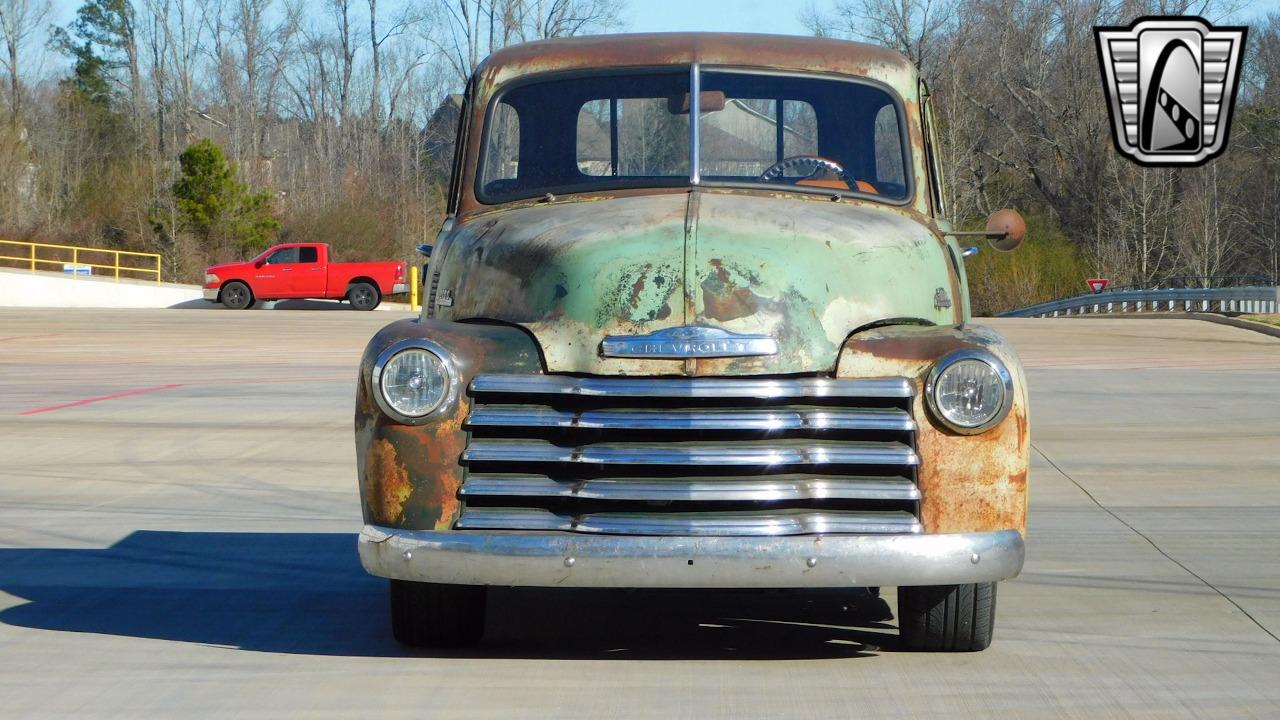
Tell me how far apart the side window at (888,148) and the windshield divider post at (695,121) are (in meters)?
0.73

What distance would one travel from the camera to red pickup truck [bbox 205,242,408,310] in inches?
1601

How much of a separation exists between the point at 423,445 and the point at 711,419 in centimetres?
89

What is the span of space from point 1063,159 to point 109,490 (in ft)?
192

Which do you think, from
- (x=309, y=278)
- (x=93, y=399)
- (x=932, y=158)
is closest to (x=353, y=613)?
(x=932, y=158)

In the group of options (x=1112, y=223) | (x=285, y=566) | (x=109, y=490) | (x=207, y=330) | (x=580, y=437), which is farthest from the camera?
(x=1112, y=223)

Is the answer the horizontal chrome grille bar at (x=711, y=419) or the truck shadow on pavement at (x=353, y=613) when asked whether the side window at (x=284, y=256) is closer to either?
the truck shadow on pavement at (x=353, y=613)

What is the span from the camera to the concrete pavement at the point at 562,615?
16.4 feet

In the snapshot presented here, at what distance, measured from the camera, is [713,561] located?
15.8 ft

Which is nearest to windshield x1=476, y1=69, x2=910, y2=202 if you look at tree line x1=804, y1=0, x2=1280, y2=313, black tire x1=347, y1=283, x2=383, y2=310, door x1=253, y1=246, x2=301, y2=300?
black tire x1=347, y1=283, x2=383, y2=310

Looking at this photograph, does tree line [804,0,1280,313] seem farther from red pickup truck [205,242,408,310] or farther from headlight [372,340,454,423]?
headlight [372,340,454,423]

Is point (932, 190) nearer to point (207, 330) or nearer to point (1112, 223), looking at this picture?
point (207, 330)

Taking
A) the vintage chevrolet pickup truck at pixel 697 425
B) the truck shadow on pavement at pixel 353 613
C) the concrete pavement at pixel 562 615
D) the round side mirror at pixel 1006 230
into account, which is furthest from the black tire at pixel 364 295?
the vintage chevrolet pickup truck at pixel 697 425

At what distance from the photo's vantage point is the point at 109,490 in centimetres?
988

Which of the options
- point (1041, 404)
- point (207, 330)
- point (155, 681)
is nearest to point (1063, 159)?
point (207, 330)
